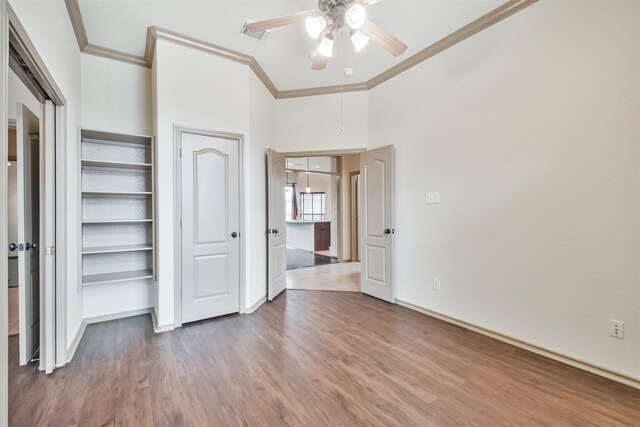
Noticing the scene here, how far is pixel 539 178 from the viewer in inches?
92.3

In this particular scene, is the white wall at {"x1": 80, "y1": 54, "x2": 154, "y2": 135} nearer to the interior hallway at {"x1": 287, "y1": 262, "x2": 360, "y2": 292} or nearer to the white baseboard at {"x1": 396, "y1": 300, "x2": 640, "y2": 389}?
the interior hallway at {"x1": 287, "y1": 262, "x2": 360, "y2": 292}

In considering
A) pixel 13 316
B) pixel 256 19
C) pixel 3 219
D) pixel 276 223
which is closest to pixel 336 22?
pixel 256 19

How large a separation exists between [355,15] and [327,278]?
400 centimetres

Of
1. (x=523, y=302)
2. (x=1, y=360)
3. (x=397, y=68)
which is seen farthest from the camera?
(x=397, y=68)

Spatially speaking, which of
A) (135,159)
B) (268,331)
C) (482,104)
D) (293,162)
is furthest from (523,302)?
(293,162)

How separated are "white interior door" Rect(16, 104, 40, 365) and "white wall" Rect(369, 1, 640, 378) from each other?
357 centimetres

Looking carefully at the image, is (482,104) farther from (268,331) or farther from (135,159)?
(135,159)

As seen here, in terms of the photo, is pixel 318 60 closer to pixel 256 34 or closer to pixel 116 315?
pixel 256 34

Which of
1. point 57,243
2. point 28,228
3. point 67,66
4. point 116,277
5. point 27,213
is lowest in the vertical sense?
point 116,277

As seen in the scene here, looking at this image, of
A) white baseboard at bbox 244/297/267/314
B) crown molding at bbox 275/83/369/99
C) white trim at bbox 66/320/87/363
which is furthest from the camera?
crown molding at bbox 275/83/369/99

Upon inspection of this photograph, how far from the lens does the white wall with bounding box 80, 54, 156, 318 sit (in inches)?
117

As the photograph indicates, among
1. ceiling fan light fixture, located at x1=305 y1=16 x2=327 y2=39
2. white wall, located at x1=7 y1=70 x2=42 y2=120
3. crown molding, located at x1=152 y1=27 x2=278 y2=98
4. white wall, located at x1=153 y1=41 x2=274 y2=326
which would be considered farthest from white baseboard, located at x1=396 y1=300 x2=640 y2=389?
white wall, located at x1=7 y1=70 x2=42 y2=120

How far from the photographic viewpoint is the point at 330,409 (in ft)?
5.57

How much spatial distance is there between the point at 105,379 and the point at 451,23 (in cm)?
418
